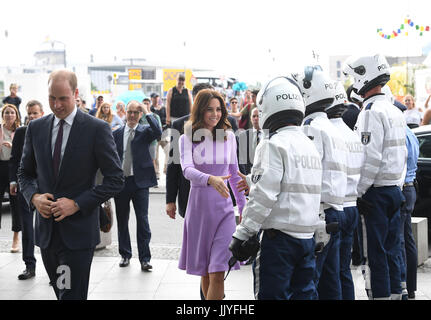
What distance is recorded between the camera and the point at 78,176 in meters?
4.12

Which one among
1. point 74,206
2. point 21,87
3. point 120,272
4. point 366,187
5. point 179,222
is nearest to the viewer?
point 74,206

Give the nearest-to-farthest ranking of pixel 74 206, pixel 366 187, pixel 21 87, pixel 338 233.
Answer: pixel 74 206 → pixel 338 233 → pixel 366 187 → pixel 21 87

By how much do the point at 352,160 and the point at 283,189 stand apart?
1.37 meters

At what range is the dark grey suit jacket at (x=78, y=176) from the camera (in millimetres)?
4086

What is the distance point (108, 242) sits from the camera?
28.7 ft

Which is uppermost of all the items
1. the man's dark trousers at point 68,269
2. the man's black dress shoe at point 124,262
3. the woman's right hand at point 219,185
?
the woman's right hand at point 219,185

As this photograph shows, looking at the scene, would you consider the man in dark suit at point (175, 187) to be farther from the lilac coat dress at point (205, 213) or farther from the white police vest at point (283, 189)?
the white police vest at point (283, 189)

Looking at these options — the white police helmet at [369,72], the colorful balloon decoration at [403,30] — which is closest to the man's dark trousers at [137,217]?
the white police helmet at [369,72]

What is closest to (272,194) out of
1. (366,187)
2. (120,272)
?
(366,187)

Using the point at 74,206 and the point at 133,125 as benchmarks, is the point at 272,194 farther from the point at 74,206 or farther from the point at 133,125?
the point at 133,125

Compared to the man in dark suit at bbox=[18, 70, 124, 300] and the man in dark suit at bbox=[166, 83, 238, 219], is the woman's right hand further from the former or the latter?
the man in dark suit at bbox=[18, 70, 124, 300]

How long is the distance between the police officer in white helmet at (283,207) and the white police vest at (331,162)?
0.57m

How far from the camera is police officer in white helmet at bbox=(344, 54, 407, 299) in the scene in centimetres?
539

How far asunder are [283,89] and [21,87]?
27205 mm
